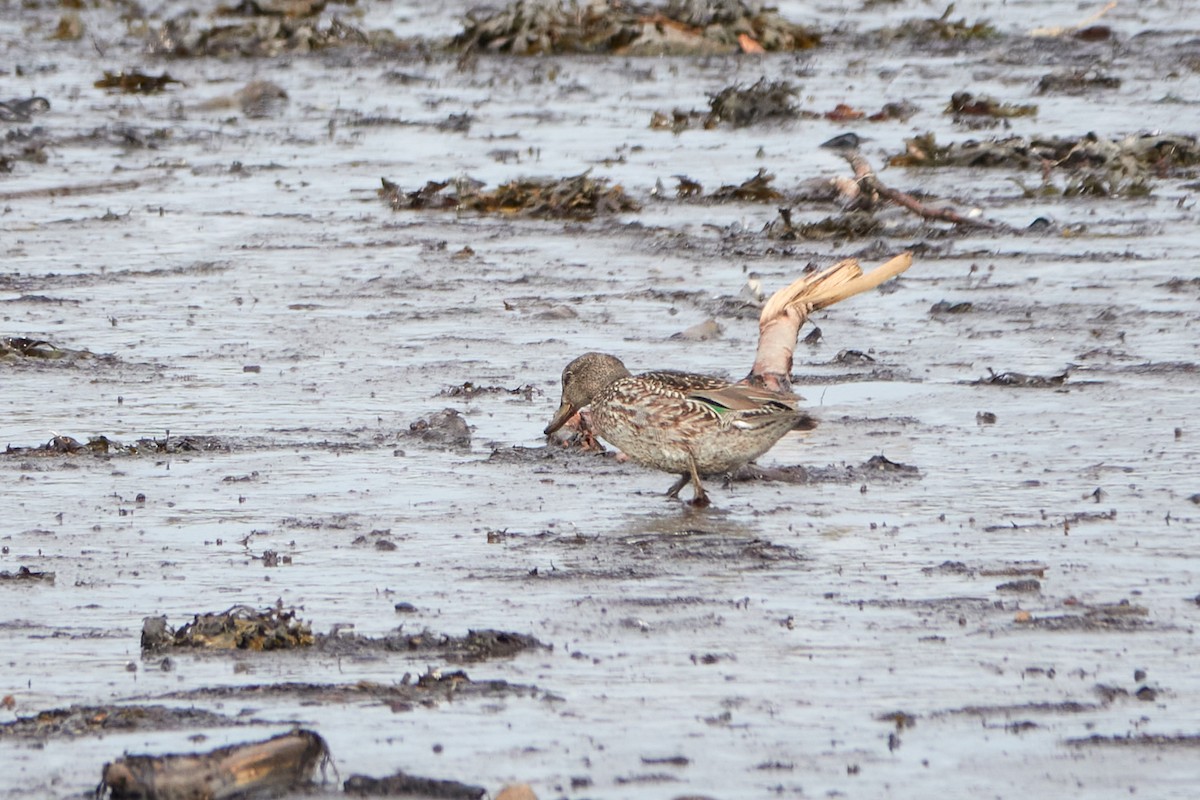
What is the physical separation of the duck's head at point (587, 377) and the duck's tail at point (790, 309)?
3.60 feet

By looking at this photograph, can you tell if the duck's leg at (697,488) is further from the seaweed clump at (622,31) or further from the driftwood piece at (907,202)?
the seaweed clump at (622,31)

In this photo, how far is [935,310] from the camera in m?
11.5

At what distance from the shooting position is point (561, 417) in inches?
340

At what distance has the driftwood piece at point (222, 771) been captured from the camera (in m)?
4.91

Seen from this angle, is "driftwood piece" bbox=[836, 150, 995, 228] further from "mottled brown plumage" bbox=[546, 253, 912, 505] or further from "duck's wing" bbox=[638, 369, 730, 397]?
"duck's wing" bbox=[638, 369, 730, 397]

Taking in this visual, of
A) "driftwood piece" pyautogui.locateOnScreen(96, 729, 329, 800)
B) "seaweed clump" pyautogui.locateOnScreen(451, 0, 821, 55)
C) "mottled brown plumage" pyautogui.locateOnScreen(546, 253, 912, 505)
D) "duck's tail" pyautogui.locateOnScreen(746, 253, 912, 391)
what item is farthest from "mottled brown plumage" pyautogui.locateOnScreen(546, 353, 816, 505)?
"seaweed clump" pyautogui.locateOnScreen(451, 0, 821, 55)

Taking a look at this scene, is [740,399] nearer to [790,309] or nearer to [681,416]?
[681,416]

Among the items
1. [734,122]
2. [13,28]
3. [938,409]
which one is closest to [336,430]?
[938,409]

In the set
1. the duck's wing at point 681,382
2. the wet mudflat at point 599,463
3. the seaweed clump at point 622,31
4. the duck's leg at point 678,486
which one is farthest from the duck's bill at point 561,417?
the seaweed clump at point 622,31

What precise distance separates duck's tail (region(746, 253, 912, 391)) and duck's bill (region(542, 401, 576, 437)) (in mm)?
1099

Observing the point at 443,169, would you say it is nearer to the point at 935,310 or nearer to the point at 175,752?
the point at 935,310

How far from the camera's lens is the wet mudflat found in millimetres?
5516

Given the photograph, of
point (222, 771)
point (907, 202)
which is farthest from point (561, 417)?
point (907, 202)

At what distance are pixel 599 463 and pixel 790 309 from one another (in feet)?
4.91
